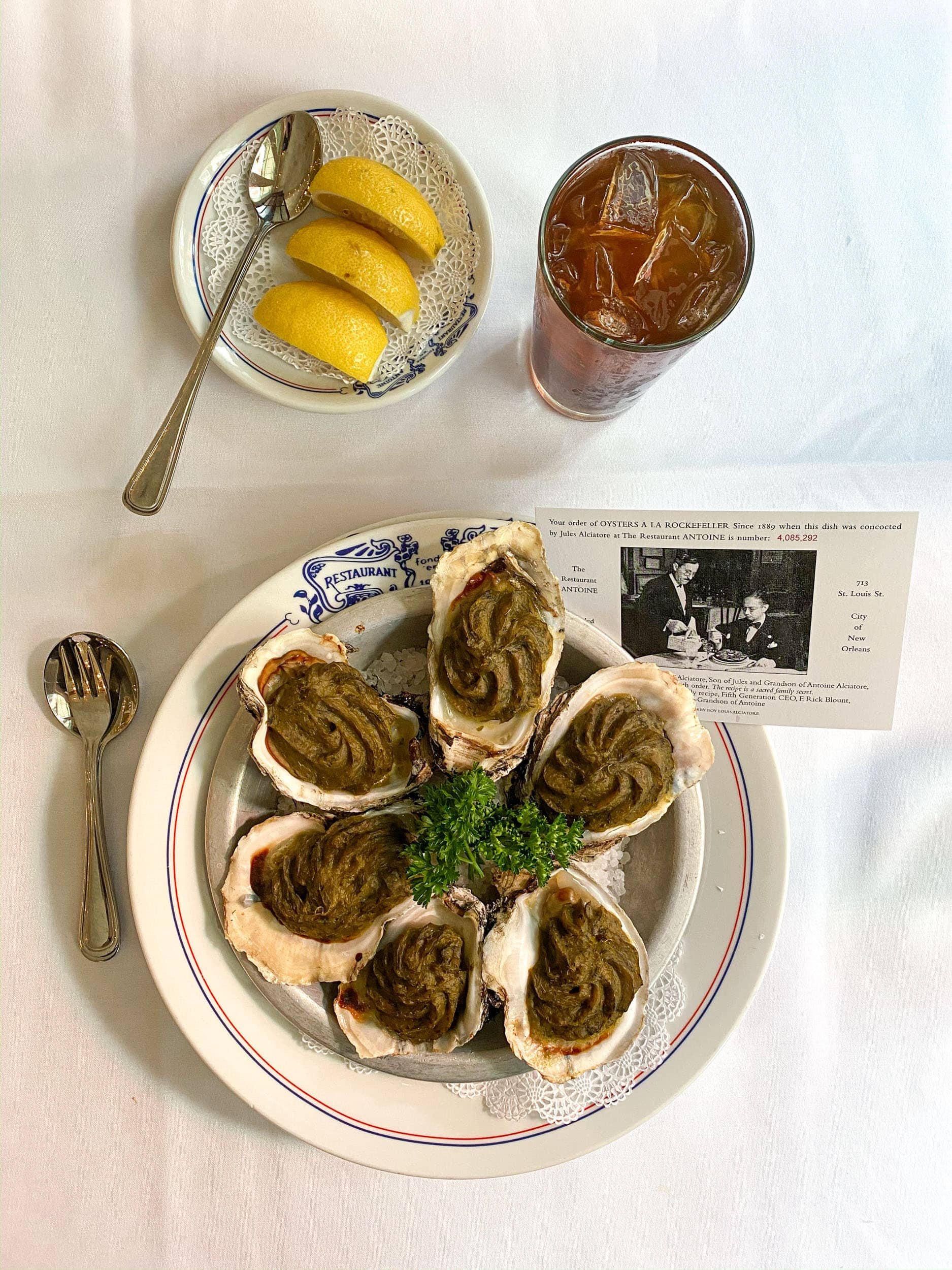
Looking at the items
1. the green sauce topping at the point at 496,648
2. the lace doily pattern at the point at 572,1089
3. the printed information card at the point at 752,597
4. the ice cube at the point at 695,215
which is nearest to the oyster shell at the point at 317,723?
the green sauce topping at the point at 496,648

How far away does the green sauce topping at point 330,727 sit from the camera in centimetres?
98

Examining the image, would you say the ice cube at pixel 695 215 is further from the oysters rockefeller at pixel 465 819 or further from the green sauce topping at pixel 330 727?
the green sauce topping at pixel 330 727

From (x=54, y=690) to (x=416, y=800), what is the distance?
574mm

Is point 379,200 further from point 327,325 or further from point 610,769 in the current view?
point 610,769

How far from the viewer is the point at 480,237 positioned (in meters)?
1.07

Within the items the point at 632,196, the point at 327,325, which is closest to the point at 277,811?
the point at 327,325

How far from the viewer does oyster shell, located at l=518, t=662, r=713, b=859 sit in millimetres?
1009

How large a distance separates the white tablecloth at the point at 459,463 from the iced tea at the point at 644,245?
0.88 feet

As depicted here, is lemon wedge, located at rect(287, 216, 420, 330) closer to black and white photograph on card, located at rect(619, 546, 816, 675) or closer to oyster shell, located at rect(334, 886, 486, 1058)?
black and white photograph on card, located at rect(619, 546, 816, 675)

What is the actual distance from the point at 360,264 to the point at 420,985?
0.96 meters

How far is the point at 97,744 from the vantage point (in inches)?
44.7

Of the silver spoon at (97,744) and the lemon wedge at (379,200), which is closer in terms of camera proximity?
the lemon wedge at (379,200)

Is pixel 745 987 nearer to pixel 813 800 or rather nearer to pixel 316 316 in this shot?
pixel 813 800

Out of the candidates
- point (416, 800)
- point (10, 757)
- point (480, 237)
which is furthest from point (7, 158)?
point (416, 800)
